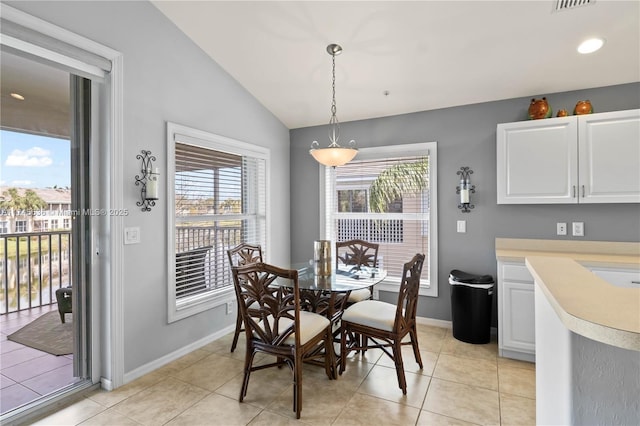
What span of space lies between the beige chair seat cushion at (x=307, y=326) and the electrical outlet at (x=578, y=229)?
8.20 ft

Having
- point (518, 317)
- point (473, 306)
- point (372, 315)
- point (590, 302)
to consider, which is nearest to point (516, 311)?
point (518, 317)

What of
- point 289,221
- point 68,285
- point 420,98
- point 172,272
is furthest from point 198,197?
point 420,98

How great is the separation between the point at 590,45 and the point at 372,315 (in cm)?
270

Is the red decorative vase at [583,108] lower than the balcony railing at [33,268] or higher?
higher

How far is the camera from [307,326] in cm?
229

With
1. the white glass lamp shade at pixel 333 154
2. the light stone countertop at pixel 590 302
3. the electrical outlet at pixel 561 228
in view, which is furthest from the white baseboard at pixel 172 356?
the electrical outlet at pixel 561 228

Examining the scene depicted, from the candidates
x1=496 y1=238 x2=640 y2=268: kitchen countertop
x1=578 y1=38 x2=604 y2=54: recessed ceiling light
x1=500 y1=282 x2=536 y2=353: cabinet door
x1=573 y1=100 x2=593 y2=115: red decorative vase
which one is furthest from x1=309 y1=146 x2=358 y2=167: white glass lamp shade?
x1=573 y1=100 x2=593 y2=115: red decorative vase

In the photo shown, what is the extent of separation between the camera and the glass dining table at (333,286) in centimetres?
246

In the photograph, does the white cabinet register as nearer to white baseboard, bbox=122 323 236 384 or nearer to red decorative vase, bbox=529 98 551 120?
red decorative vase, bbox=529 98 551 120

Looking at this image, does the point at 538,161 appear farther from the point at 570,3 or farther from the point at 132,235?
the point at 132,235

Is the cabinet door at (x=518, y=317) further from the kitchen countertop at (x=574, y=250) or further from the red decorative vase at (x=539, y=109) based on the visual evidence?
the red decorative vase at (x=539, y=109)

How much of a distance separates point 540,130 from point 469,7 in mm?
1320

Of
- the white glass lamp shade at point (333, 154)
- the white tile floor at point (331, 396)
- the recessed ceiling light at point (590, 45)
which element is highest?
the recessed ceiling light at point (590, 45)

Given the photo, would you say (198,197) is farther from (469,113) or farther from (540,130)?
(540,130)
